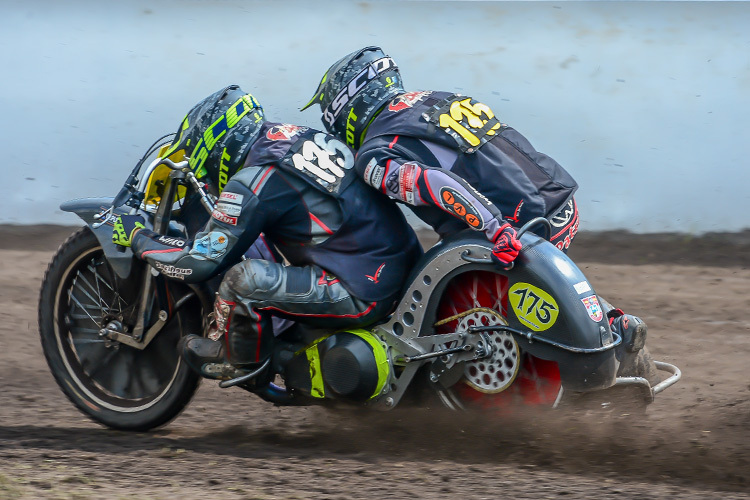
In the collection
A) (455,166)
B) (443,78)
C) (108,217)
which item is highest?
(443,78)

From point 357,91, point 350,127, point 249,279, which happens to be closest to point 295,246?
point 249,279

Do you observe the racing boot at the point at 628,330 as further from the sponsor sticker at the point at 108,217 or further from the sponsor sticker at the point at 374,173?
the sponsor sticker at the point at 108,217

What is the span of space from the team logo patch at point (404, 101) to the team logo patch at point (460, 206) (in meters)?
0.70

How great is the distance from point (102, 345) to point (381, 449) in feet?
4.98

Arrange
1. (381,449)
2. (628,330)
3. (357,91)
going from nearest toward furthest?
(628,330), (381,449), (357,91)

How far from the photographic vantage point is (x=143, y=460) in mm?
4289

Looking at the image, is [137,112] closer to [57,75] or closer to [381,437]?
[57,75]

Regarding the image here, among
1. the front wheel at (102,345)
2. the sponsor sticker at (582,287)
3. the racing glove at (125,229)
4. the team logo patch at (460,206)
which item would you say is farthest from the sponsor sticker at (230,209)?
the sponsor sticker at (582,287)

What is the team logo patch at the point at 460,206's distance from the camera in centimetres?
409

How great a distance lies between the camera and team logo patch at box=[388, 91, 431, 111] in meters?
4.71

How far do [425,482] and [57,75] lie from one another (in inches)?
228

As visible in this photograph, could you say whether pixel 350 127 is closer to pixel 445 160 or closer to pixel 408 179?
pixel 445 160

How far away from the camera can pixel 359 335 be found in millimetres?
4480

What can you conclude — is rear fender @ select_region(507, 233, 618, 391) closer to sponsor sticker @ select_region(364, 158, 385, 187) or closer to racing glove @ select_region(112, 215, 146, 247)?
sponsor sticker @ select_region(364, 158, 385, 187)
